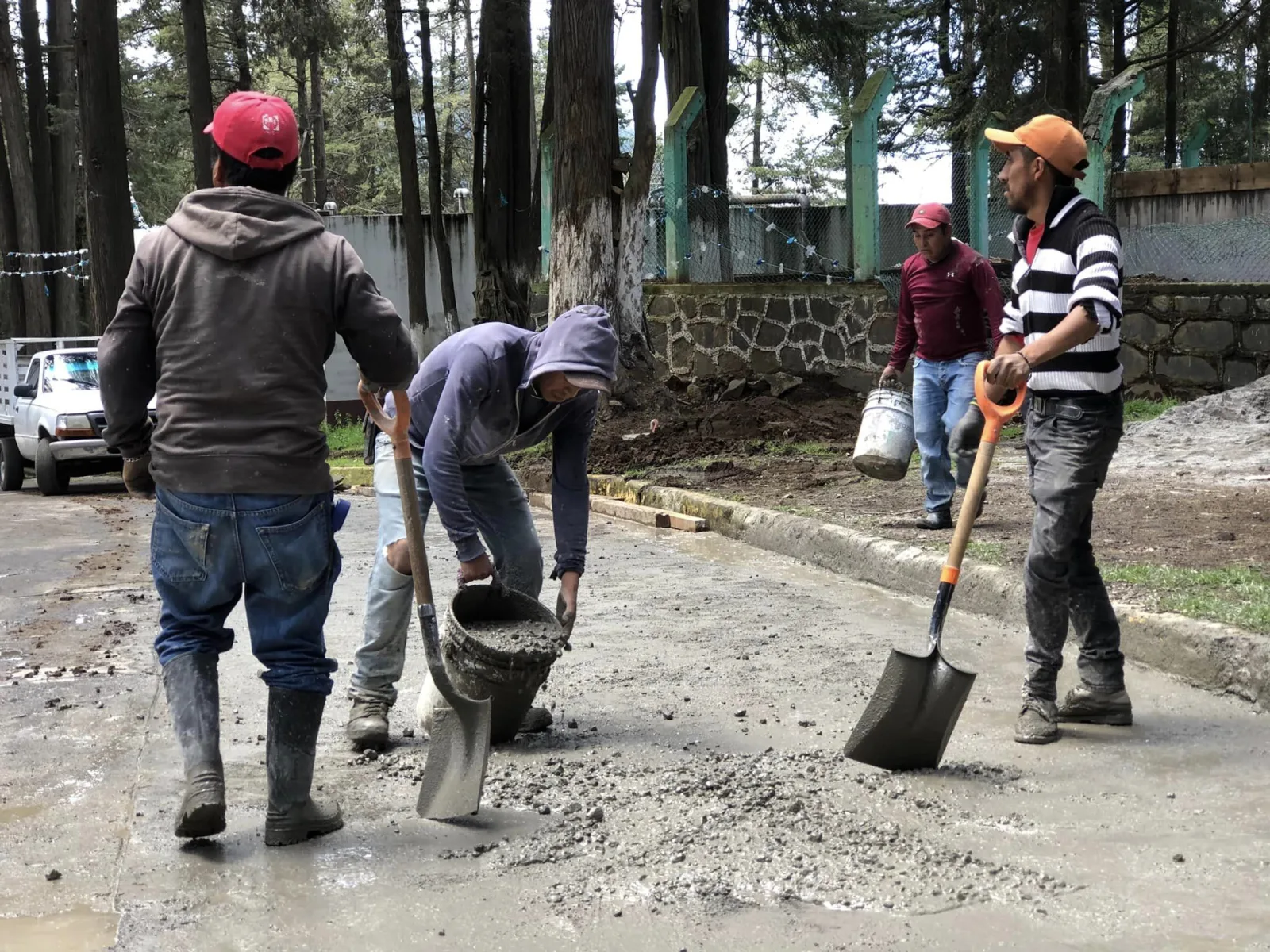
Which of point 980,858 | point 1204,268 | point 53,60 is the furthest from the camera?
point 53,60

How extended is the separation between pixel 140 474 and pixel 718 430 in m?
9.98

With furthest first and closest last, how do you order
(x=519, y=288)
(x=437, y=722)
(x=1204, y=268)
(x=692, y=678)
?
1. (x=519, y=288)
2. (x=1204, y=268)
3. (x=692, y=678)
4. (x=437, y=722)

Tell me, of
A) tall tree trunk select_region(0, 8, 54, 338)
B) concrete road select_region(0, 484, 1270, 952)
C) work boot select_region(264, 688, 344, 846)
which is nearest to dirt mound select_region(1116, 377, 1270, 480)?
concrete road select_region(0, 484, 1270, 952)

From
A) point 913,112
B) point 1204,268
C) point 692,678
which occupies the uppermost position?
point 913,112

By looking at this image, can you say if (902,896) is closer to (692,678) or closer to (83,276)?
(692,678)

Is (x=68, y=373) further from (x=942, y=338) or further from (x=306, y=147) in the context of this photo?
(x=306, y=147)

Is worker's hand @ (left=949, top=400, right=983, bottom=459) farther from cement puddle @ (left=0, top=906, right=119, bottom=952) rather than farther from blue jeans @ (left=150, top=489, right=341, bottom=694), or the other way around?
cement puddle @ (left=0, top=906, right=119, bottom=952)

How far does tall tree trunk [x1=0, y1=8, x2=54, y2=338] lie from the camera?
27.2m

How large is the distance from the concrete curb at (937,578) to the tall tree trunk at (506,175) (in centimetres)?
901

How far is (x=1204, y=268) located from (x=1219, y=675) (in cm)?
1102

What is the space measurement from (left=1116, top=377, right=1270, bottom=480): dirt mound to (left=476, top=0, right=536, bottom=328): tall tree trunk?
33.3ft

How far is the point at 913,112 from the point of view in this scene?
2939cm

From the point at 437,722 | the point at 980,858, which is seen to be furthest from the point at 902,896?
the point at 437,722

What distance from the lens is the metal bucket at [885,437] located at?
7617 mm
